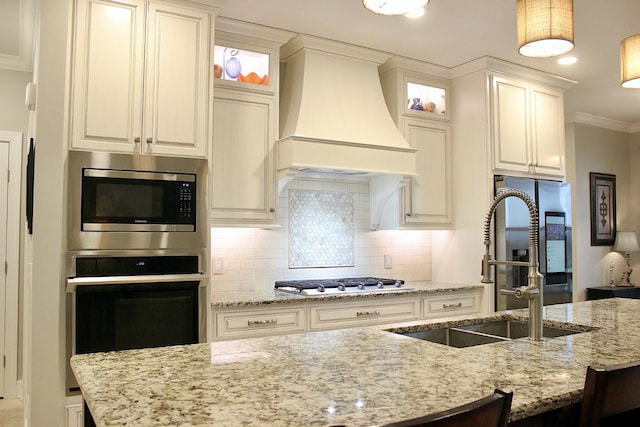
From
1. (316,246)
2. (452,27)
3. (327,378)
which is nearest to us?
(327,378)

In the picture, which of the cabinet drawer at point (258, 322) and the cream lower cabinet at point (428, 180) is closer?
the cabinet drawer at point (258, 322)


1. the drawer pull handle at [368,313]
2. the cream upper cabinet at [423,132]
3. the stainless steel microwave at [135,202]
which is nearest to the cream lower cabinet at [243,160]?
the stainless steel microwave at [135,202]

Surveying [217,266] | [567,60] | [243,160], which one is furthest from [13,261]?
[567,60]

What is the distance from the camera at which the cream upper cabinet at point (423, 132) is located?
4.27 meters

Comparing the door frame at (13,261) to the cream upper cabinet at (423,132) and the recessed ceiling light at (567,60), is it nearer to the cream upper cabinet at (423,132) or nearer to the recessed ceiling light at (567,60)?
the cream upper cabinet at (423,132)

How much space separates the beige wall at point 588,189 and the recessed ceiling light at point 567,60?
2.00 metres

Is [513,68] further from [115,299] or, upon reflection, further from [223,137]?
[115,299]

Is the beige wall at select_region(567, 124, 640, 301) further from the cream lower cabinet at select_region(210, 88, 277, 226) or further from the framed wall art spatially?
the cream lower cabinet at select_region(210, 88, 277, 226)

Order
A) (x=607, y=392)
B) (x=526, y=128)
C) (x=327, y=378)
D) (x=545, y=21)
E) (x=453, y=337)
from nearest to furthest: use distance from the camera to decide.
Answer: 1. (x=607, y=392)
2. (x=327, y=378)
3. (x=545, y=21)
4. (x=453, y=337)
5. (x=526, y=128)

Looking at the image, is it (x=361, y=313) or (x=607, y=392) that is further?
(x=361, y=313)

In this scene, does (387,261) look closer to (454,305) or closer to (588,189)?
(454,305)

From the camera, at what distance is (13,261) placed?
Result: 415cm

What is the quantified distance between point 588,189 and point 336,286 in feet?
13.2

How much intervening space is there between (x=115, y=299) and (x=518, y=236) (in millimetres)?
3065
